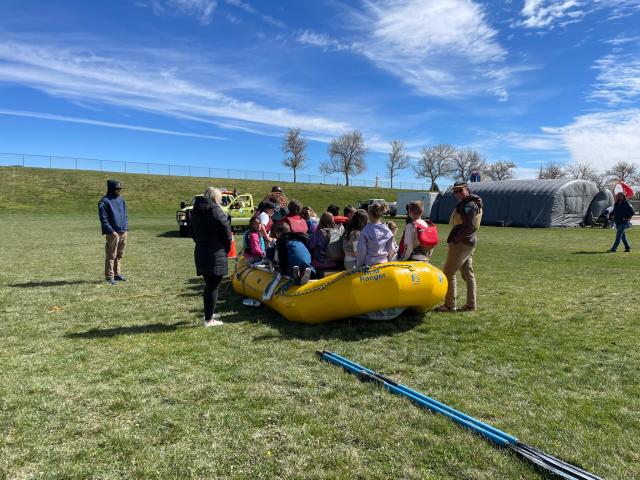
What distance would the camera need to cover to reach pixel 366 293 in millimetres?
5449

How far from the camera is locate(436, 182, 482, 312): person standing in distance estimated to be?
20.5 ft

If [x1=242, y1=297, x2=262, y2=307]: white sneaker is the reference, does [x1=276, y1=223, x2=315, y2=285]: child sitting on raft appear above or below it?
above

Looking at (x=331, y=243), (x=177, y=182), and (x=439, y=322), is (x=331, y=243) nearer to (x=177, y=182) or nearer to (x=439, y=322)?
(x=439, y=322)

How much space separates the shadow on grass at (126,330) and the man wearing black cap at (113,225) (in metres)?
3.39

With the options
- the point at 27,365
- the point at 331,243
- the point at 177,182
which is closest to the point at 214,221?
the point at 331,243

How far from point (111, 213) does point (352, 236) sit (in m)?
5.40

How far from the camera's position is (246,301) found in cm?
717

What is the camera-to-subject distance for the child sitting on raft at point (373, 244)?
5.84 metres

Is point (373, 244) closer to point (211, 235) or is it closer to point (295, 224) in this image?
point (295, 224)

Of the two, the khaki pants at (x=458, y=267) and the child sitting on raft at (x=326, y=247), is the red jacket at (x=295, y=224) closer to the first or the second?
the child sitting on raft at (x=326, y=247)

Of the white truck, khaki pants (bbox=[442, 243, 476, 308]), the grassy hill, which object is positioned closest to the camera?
khaki pants (bbox=[442, 243, 476, 308])

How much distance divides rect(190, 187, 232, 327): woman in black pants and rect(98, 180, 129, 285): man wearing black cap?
3.95 meters

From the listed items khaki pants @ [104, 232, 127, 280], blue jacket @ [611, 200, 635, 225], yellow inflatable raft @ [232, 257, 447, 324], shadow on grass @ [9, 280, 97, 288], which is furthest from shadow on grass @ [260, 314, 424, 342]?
blue jacket @ [611, 200, 635, 225]

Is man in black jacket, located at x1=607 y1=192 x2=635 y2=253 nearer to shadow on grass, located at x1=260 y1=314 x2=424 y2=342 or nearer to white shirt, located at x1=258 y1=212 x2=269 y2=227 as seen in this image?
shadow on grass, located at x1=260 y1=314 x2=424 y2=342
